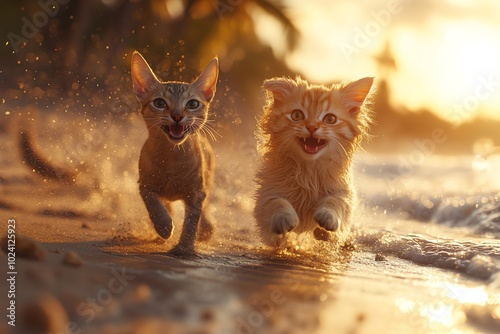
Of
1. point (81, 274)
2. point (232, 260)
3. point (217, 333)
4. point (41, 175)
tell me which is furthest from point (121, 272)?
point (41, 175)

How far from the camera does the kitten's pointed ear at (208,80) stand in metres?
5.61

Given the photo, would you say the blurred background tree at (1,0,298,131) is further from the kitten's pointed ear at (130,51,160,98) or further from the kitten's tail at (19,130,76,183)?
the kitten's pointed ear at (130,51,160,98)

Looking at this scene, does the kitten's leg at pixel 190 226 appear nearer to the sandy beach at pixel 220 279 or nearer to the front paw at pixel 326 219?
the sandy beach at pixel 220 279

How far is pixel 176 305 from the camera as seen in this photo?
9.73ft

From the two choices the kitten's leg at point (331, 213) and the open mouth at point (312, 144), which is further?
the open mouth at point (312, 144)

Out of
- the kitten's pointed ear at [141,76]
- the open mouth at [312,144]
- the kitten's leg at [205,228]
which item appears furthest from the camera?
the kitten's leg at [205,228]

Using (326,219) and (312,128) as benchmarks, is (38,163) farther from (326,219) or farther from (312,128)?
(326,219)

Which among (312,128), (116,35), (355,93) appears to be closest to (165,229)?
(312,128)

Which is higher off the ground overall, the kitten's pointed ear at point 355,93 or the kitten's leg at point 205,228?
the kitten's pointed ear at point 355,93

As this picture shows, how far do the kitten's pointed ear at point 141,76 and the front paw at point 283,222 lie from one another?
5.43 ft

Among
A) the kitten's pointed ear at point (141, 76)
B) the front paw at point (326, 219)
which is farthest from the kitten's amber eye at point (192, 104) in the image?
the front paw at point (326, 219)

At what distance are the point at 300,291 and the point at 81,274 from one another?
1.17 m

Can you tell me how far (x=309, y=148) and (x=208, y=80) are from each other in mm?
1059

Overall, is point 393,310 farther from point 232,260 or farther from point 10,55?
point 10,55
